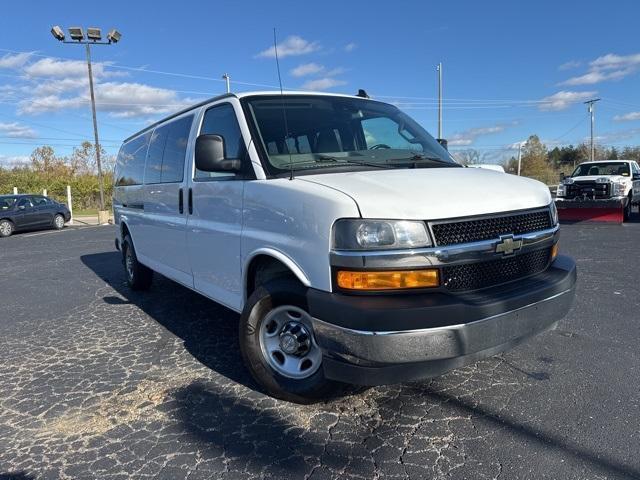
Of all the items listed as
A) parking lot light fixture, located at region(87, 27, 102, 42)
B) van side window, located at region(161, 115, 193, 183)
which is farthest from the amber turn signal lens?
parking lot light fixture, located at region(87, 27, 102, 42)

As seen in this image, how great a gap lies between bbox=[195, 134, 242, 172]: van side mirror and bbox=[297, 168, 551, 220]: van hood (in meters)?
0.66

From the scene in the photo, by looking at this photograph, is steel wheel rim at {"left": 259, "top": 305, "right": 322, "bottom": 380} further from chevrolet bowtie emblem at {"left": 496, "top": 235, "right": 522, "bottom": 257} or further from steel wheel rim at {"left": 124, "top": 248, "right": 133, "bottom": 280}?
steel wheel rim at {"left": 124, "top": 248, "right": 133, "bottom": 280}

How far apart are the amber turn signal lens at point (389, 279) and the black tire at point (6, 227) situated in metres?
19.2

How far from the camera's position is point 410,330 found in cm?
256

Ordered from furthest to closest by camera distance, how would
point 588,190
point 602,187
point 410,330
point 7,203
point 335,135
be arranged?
1. point 7,203
2. point 588,190
3. point 602,187
4. point 335,135
5. point 410,330

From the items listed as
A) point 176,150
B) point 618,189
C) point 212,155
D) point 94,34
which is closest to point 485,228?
point 212,155

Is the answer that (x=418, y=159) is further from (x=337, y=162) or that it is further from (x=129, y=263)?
(x=129, y=263)

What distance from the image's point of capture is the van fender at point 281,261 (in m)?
2.93

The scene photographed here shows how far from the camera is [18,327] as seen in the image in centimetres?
537

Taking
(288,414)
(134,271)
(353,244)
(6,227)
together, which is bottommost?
(288,414)

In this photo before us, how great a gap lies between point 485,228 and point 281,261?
4.09ft

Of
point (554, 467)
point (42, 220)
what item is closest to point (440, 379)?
point (554, 467)

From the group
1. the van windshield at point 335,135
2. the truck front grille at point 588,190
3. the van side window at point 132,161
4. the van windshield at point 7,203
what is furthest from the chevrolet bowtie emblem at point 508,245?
the van windshield at point 7,203

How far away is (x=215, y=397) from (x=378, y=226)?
174 centimetres
